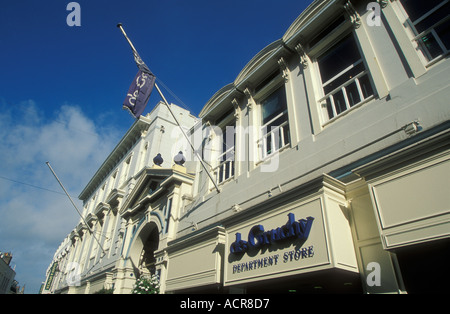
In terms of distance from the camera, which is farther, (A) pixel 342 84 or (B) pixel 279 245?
(A) pixel 342 84

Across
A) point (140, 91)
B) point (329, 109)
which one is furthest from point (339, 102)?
point (140, 91)

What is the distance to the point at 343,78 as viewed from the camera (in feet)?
25.4

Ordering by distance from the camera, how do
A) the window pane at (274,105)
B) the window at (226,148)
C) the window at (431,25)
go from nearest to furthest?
the window at (431,25)
the window pane at (274,105)
the window at (226,148)

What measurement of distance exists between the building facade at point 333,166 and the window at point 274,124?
5cm

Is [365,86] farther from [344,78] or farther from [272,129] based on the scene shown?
[272,129]

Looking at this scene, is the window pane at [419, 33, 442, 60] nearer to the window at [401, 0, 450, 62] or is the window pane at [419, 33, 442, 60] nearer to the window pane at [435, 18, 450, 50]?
the window at [401, 0, 450, 62]

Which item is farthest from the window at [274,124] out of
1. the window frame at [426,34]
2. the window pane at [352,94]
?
the window frame at [426,34]

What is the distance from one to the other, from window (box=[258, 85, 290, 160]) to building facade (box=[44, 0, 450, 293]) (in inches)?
1.8

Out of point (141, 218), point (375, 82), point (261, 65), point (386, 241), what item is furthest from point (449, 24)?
point (141, 218)

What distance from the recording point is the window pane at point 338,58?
7758 mm

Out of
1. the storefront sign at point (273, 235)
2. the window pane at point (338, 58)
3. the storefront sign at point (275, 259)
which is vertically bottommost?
the storefront sign at point (275, 259)

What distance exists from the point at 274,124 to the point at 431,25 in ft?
15.8

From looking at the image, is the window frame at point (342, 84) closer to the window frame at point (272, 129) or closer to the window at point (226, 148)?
the window frame at point (272, 129)
